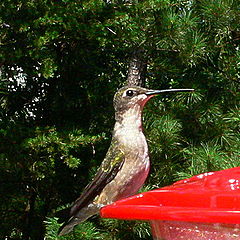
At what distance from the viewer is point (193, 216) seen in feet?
1.66

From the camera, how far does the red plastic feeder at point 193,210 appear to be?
0.51m

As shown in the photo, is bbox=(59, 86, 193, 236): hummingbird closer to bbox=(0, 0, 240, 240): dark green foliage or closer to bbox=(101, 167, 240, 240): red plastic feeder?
bbox=(101, 167, 240, 240): red plastic feeder

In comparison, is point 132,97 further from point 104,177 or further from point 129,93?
point 104,177

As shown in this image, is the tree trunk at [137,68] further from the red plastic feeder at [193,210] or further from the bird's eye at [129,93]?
the red plastic feeder at [193,210]

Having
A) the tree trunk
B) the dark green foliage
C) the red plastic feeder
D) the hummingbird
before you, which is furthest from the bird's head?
the tree trunk

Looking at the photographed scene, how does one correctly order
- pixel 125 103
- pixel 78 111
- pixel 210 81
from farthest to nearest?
pixel 78 111 → pixel 210 81 → pixel 125 103

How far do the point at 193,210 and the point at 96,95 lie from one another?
168 centimetres

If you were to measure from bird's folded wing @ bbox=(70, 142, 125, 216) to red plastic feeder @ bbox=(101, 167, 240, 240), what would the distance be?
32cm

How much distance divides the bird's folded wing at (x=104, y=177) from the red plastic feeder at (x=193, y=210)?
317 mm

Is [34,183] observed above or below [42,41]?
below

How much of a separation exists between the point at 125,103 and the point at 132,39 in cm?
78

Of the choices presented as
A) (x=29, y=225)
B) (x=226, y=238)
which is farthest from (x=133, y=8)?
(x=226, y=238)

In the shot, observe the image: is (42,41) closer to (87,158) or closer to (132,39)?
(132,39)

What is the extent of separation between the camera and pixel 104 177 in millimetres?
1040
